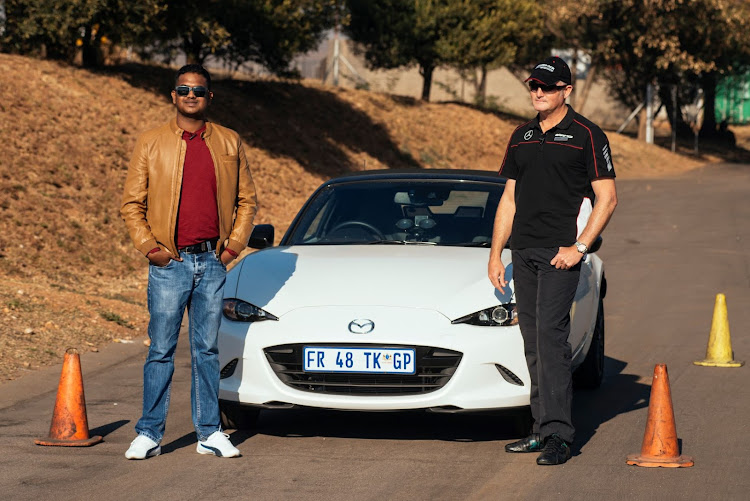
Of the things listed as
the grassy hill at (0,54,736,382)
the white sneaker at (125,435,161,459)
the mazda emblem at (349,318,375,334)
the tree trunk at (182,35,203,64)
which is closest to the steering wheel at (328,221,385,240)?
the mazda emblem at (349,318,375,334)

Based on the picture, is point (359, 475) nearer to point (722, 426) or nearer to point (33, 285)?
point (722, 426)

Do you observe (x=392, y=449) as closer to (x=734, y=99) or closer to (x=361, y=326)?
(x=361, y=326)

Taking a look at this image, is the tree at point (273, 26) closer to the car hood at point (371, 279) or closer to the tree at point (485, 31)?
the tree at point (485, 31)

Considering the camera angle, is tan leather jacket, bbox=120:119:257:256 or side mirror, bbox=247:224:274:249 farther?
side mirror, bbox=247:224:274:249

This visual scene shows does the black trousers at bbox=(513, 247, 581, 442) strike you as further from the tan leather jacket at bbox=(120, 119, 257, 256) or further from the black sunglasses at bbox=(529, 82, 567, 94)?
the tan leather jacket at bbox=(120, 119, 257, 256)

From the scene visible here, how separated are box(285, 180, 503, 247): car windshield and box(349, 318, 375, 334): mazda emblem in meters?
1.40

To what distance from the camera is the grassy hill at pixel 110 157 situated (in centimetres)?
1144

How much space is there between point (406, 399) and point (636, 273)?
9.40m

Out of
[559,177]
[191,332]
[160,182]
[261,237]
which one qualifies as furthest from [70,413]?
[559,177]

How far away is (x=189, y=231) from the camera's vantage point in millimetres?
6285

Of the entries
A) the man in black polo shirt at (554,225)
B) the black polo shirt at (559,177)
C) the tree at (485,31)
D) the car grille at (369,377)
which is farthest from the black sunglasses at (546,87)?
the tree at (485,31)

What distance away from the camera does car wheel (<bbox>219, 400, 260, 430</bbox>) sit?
7055 mm

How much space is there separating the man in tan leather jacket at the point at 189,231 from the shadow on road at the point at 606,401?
79.7 inches

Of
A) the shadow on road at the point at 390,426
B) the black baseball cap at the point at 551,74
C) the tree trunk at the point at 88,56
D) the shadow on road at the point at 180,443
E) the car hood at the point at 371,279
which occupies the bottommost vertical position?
the shadow on road at the point at 180,443
